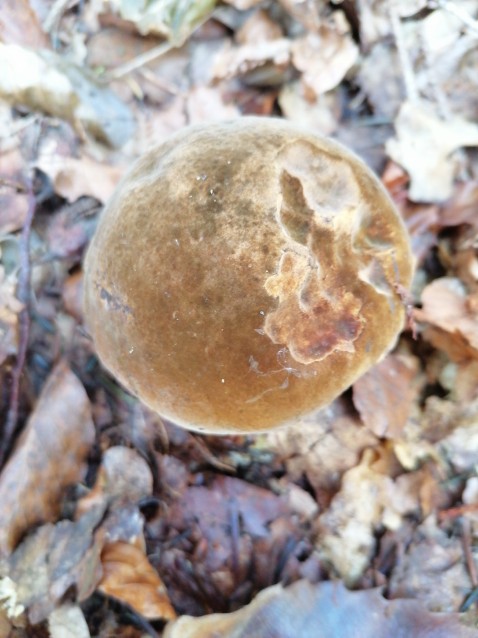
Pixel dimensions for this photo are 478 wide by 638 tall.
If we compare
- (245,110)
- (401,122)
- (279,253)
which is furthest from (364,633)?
(245,110)

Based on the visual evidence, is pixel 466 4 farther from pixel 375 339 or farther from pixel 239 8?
pixel 375 339

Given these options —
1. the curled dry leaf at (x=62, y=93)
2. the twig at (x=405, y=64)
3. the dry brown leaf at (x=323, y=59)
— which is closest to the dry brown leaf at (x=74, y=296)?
the curled dry leaf at (x=62, y=93)

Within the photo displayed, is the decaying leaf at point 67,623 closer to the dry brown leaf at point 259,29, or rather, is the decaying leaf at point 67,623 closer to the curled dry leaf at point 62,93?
the curled dry leaf at point 62,93

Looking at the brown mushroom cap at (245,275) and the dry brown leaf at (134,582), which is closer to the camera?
the brown mushroom cap at (245,275)

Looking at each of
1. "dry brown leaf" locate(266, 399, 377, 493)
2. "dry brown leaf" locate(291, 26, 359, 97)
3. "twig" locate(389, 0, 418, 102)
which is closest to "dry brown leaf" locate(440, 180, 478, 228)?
"twig" locate(389, 0, 418, 102)

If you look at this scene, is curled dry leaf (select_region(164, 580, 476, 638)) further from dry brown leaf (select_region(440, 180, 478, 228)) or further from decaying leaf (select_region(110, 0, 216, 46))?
decaying leaf (select_region(110, 0, 216, 46))
